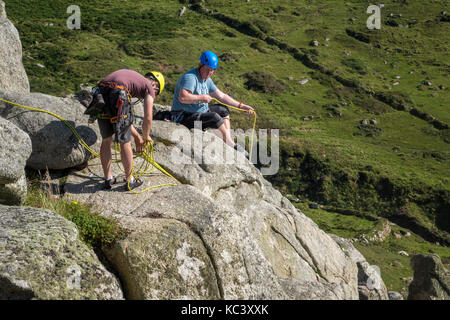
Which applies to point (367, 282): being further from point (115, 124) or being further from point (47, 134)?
point (47, 134)

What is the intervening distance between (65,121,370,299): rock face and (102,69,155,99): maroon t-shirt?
2189mm

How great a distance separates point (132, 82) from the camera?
33.2 feet

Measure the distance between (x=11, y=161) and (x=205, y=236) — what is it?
3.78 metres

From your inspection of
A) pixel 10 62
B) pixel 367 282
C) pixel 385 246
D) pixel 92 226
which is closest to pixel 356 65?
pixel 385 246

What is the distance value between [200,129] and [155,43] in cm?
5423

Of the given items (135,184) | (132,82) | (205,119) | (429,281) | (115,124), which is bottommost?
(429,281)

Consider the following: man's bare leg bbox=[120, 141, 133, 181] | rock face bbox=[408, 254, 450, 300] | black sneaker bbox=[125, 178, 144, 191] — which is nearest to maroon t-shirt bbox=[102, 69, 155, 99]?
man's bare leg bbox=[120, 141, 133, 181]

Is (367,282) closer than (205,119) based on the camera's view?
No

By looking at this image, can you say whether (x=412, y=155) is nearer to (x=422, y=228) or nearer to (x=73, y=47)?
(x=422, y=228)

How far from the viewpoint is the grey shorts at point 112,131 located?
9.91 metres

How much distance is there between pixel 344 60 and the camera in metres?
67.1

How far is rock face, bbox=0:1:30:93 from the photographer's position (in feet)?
46.2

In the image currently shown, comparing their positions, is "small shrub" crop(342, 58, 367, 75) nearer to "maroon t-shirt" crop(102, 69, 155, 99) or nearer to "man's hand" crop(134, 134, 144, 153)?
"man's hand" crop(134, 134, 144, 153)

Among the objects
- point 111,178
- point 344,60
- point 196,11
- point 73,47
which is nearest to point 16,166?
point 111,178
